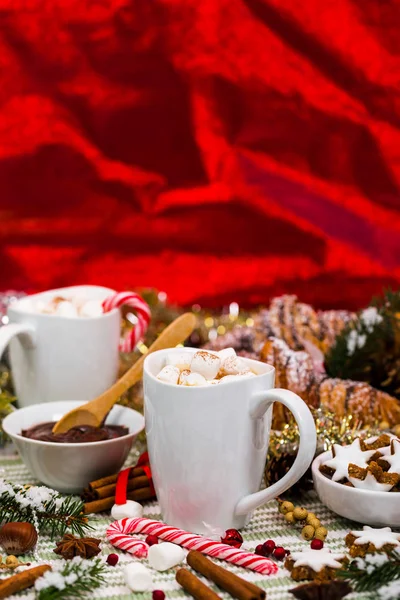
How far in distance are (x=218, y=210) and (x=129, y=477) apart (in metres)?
1.35

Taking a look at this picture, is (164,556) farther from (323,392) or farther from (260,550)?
(323,392)

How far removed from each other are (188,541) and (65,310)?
512mm

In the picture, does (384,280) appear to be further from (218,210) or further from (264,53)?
(264,53)

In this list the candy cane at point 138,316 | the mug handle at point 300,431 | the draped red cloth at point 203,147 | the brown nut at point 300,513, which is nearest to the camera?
the mug handle at point 300,431

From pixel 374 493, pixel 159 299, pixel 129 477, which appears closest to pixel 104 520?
pixel 129 477

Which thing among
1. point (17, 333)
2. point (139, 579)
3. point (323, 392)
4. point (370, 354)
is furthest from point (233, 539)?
point (370, 354)

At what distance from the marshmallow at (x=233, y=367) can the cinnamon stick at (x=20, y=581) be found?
0.34 m

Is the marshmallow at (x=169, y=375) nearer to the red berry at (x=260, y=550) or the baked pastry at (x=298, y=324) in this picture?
the red berry at (x=260, y=550)

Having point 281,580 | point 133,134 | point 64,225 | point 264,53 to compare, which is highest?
point 264,53

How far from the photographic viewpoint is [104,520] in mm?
1118

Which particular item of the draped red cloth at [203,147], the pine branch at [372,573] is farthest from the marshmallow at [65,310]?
the draped red cloth at [203,147]

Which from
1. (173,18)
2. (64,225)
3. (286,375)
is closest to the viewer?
(286,375)

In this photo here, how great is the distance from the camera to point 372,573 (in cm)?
90

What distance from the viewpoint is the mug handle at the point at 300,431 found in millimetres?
985
